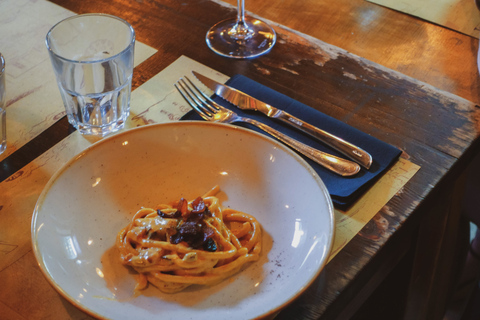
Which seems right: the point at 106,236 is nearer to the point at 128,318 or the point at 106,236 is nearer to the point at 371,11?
the point at 128,318

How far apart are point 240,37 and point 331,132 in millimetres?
425

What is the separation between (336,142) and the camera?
1002 mm

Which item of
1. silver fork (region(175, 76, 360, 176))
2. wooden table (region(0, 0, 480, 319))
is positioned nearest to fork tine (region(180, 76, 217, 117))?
silver fork (region(175, 76, 360, 176))

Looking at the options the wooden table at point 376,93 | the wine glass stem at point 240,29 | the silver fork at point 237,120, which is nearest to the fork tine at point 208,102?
the silver fork at point 237,120

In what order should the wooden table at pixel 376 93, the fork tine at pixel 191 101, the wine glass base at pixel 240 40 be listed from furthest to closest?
1. the wine glass base at pixel 240 40
2. the fork tine at pixel 191 101
3. the wooden table at pixel 376 93

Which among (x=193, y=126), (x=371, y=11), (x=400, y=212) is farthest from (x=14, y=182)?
(x=371, y=11)

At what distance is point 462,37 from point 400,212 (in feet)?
2.18

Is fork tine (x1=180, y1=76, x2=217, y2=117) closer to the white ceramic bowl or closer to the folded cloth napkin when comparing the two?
the folded cloth napkin

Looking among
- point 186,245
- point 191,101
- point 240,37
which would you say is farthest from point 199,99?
point 186,245

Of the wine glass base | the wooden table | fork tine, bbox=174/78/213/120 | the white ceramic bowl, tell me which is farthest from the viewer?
the wine glass base

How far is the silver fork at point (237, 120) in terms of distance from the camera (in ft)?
3.16

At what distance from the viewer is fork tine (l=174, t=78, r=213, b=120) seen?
3.55 feet

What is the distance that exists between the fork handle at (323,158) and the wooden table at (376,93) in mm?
93

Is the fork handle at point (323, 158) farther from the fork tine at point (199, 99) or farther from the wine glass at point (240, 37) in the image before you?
the wine glass at point (240, 37)
